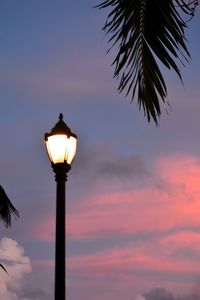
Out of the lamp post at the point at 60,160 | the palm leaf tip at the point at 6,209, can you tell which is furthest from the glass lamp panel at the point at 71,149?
the palm leaf tip at the point at 6,209

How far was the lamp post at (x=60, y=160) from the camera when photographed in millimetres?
6660

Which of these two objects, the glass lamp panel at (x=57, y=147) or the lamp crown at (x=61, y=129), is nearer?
the glass lamp panel at (x=57, y=147)

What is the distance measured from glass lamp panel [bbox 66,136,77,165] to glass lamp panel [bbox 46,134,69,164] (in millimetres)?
47

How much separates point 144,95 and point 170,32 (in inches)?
22.2

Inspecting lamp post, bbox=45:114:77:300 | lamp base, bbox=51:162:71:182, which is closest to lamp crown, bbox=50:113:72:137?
lamp post, bbox=45:114:77:300

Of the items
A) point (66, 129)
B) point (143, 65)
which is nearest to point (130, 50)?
point (143, 65)

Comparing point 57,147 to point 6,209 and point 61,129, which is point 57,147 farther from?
point 6,209

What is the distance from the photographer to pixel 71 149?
7270 millimetres

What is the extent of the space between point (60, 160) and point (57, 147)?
19 cm

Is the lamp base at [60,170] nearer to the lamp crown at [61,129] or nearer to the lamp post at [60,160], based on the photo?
the lamp post at [60,160]

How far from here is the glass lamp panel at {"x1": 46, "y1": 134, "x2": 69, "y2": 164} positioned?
7160 mm

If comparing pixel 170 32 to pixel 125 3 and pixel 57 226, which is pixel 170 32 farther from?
pixel 57 226

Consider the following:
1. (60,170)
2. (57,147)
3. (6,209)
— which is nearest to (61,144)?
(57,147)

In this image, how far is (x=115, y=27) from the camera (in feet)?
15.7
